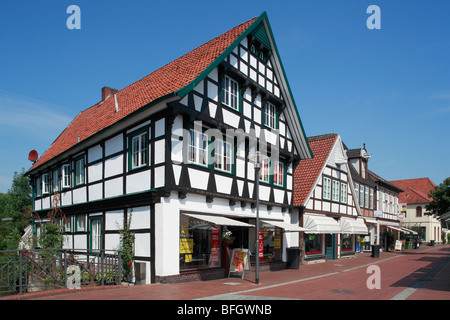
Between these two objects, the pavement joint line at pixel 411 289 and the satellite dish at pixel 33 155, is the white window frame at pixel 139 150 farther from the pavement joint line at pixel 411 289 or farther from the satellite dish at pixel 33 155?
the satellite dish at pixel 33 155

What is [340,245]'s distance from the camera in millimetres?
29672

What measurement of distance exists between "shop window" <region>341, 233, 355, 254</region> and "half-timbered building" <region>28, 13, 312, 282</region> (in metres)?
10.1

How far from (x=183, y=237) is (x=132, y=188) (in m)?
2.78

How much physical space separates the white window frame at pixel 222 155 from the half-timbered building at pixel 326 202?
771cm

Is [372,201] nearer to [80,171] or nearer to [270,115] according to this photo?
[270,115]

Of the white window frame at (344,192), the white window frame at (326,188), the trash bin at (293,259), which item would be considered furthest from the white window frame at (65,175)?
the white window frame at (344,192)

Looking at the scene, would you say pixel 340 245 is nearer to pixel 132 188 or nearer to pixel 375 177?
pixel 375 177

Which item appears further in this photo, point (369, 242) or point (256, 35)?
point (369, 242)

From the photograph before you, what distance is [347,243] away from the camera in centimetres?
3180

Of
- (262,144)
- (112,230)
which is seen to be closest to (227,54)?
(262,144)

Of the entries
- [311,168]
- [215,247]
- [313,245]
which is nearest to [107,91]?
[311,168]

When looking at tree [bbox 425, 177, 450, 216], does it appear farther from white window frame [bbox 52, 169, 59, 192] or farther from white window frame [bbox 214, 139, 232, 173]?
white window frame [bbox 52, 169, 59, 192]

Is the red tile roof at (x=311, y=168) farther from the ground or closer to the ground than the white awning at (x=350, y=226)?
farther from the ground

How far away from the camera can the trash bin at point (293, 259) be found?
2128cm
